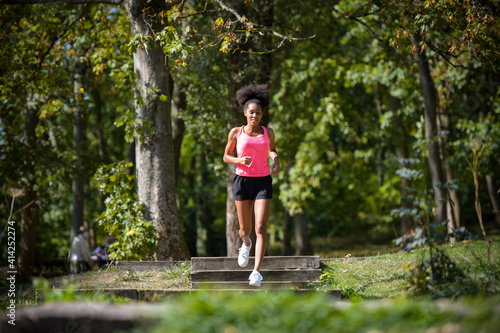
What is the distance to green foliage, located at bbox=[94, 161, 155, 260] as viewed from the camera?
8.91m

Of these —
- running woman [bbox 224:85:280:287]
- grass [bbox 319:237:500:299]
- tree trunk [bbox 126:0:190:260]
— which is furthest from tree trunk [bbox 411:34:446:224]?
tree trunk [bbox 126:0:190:260]

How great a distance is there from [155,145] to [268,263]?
3.14 m

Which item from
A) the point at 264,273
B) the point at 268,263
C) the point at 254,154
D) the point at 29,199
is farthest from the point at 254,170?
the point at 29,199

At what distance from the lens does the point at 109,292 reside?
606cm

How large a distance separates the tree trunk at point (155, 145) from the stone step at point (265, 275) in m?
2.07

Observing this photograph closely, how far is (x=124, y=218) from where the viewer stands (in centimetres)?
924

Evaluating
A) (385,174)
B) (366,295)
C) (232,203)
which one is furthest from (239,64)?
(385,174)

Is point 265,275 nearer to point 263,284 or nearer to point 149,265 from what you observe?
point 263,284

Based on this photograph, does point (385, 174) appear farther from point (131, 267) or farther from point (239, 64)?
point (131, 267)

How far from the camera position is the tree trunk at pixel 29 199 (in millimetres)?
→ 13555

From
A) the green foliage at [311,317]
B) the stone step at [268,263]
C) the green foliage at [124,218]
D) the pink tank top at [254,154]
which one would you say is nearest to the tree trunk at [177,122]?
the green foliage at [124,218]

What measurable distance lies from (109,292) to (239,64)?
651 centimetres

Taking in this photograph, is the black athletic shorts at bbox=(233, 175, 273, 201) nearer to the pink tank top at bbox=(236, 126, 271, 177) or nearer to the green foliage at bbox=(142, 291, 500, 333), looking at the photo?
the pink tank top at bbox=(236, 126, 271, 177)

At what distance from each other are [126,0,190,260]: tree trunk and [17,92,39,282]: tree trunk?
17.6ft
